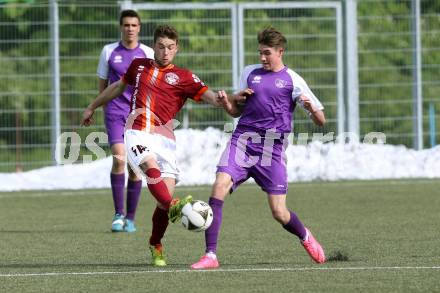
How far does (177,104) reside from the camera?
10.4m

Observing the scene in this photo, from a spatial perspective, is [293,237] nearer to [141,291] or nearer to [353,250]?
[353,250]

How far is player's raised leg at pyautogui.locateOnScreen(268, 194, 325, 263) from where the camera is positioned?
32.9 ft

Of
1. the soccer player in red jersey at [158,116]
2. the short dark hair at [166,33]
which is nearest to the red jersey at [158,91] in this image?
the soccer player in red jersey at [158,116]

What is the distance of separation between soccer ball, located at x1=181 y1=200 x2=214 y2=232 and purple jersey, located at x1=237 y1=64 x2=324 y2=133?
93 centimetres

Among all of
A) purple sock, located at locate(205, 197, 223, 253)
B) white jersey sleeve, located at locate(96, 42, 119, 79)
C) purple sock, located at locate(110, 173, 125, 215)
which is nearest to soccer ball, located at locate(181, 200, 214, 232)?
purple sock, located at locate(205, 197, 223, 253)

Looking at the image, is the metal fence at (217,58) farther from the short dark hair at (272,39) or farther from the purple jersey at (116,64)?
the short dark hair at (272,39)

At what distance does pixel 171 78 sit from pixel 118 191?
3.64 meters

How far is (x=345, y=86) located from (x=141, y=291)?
13.9 m

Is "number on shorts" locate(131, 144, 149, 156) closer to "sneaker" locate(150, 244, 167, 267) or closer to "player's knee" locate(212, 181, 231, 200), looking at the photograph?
"player's knee" locate(212, 181, 231, 200)

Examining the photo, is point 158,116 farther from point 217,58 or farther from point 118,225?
point 217,58

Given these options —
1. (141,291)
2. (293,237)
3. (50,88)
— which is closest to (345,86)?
(50,88)

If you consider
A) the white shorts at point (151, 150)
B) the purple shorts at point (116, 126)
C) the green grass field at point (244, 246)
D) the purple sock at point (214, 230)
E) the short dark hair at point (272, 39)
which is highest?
the short dark hair at point (272, 39)

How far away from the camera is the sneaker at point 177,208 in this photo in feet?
31.3

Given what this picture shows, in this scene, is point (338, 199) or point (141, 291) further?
point (338, 199)
